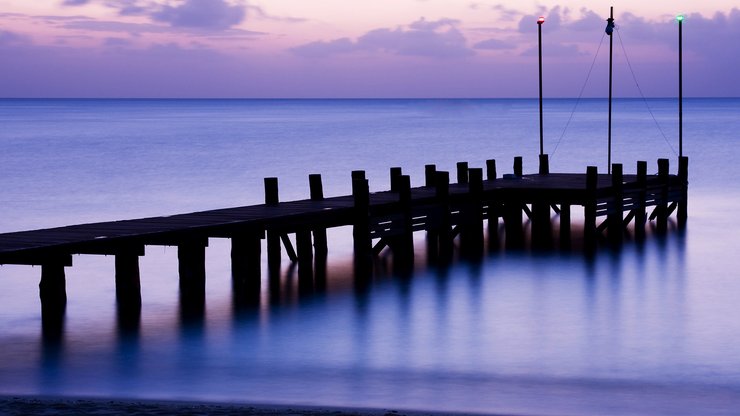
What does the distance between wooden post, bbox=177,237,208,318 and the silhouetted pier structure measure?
0.01m

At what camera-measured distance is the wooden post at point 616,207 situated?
26.0m

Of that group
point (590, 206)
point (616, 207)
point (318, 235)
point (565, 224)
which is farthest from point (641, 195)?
point (318, 235)

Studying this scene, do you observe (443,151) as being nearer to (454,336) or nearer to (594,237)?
(594,237)

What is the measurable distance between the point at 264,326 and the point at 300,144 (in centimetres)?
6505

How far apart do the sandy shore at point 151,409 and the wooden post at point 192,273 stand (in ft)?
20.3

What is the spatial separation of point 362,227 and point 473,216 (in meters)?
4.12

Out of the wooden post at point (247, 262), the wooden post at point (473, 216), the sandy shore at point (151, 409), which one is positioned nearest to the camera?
the sandy shore at point (151, 409)

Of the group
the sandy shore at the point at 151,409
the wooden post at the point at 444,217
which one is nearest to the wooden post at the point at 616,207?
the wooden post at the point at 444,217

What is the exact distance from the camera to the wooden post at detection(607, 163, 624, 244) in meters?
26.0

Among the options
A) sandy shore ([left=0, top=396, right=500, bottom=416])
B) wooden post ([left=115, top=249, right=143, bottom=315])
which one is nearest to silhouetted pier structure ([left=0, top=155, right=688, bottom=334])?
wooden post ([left=115, top=249, right=143, bottom=315])

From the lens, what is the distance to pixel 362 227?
2091cm

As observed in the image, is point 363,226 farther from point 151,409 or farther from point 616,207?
point 151,409

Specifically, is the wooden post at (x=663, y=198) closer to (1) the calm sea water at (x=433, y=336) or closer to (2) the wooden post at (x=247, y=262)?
(1) the calm sea water at (x=433, y=336)

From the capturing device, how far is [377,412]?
36.1 ft
